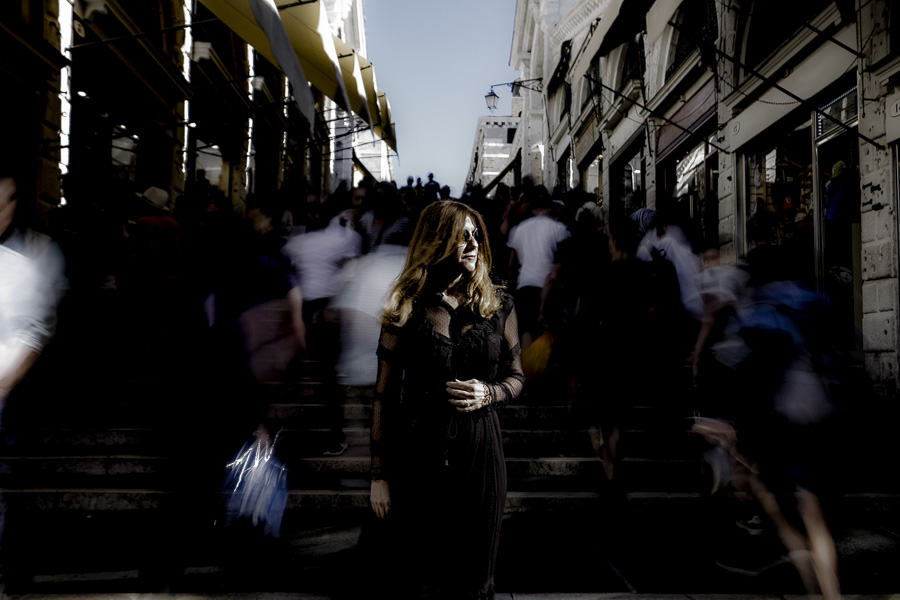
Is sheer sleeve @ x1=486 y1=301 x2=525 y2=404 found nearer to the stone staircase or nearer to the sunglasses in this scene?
the sunglasses

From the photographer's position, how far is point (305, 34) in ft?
27.5

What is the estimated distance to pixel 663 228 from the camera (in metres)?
6.51

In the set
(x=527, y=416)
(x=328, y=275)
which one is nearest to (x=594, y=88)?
(x=527, y=416)

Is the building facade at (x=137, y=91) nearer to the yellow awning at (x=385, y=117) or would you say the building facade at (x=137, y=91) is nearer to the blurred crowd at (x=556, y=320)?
the yellow awning at (x=385, y=117)

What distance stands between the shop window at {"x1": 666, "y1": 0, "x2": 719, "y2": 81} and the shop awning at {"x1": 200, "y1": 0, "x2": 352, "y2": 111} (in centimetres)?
574

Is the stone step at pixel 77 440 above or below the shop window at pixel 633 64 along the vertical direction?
below

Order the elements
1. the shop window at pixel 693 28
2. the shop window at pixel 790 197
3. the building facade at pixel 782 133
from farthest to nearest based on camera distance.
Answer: the shop window at pixel 693 28 → the shop window at pixel 790 197 → the building facade at pixel 782 133

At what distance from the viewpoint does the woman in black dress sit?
2002 millimetres

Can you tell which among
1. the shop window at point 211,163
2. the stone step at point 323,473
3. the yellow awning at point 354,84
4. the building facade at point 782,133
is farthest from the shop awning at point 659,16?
the shop window at point 211,163

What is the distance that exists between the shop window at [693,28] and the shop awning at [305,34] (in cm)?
574

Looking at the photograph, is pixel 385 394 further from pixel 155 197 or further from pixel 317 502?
pixel 155 197

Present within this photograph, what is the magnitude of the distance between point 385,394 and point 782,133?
810cm

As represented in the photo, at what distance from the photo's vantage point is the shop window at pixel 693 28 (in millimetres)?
9898

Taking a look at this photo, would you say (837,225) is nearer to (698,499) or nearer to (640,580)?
(698,499)
